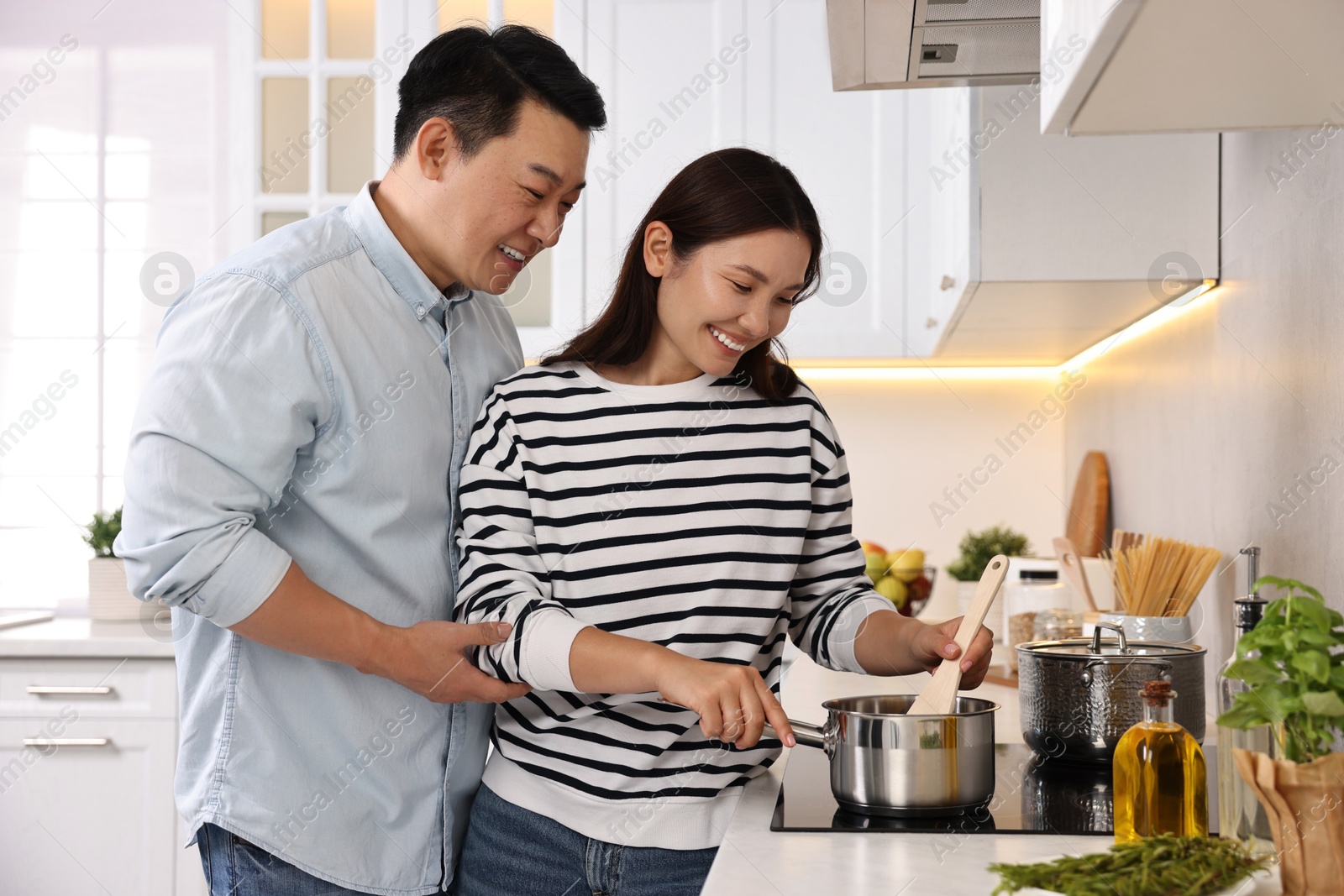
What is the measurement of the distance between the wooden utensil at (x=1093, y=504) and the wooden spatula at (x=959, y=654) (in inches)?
50.0

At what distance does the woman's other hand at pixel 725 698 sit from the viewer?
0.82 metres

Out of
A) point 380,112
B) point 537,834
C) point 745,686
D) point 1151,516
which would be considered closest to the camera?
point 745,686

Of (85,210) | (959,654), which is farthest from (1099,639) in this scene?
(85,210)

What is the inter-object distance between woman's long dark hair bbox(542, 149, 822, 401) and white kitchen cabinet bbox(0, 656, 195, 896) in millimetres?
1361

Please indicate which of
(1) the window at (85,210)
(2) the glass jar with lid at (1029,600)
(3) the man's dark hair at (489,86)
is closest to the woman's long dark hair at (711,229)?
(3) the man's dark hair at (489,86)

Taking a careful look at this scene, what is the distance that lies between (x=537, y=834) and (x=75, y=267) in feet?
8.82

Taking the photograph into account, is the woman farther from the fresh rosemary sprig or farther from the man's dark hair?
the fresh rosemary sprig

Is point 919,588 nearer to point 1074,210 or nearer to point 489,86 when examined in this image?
point 1074,210

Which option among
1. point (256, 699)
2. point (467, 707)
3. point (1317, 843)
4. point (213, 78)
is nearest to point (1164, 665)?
point (1317, 843)

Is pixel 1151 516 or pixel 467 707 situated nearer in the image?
pixel 467 707

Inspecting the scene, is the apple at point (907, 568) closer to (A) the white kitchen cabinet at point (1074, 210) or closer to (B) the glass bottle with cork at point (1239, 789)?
(A) the white kitchen cabinet at point (1074, 210)

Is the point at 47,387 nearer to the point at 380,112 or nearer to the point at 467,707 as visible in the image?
the point at 380,112

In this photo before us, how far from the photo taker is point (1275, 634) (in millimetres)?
619

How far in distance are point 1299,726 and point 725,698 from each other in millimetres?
361
